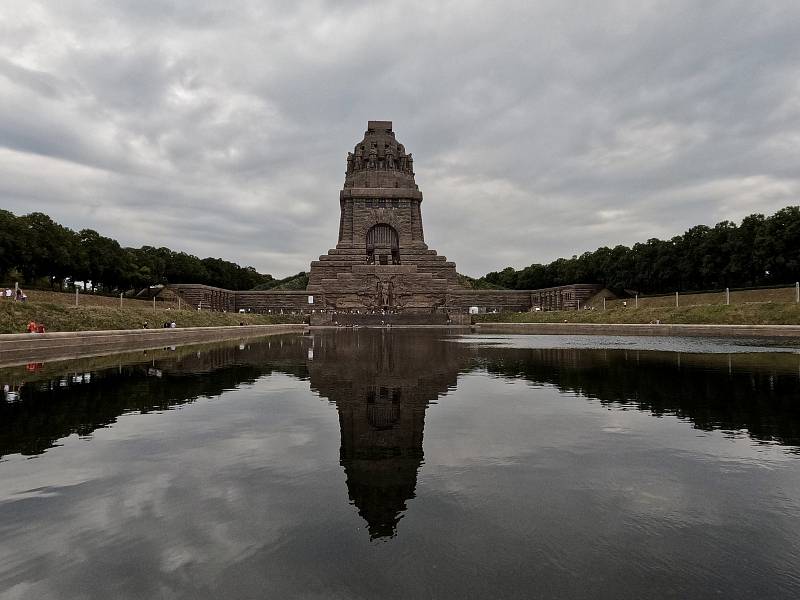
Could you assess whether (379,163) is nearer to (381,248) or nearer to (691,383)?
(381,248)

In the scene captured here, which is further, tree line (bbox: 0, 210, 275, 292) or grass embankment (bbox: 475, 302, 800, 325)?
tree line (bbox: 0, 210, 275, 292)

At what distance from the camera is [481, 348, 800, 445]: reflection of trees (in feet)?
26.7

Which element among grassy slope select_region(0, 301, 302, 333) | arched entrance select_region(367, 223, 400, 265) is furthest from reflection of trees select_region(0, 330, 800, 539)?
arched entrance select_region(367, 223, 400, 265)

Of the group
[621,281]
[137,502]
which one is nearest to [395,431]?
[137,502]

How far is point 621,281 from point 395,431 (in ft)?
278

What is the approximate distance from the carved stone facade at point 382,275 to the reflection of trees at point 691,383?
47.2m

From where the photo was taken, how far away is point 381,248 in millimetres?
91938

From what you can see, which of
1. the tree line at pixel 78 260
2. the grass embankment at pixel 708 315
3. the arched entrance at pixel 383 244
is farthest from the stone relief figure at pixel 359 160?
the grass embankment at pixel 708 315

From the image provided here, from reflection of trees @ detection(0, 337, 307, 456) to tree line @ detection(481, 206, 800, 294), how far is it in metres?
62.5

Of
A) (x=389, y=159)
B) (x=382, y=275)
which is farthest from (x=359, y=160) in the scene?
(x=382, y=275)

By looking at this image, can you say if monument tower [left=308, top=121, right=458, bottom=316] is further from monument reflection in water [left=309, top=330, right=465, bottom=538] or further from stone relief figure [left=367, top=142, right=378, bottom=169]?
monument reflection in water [left=309, top=330, right=465, bottom=538]

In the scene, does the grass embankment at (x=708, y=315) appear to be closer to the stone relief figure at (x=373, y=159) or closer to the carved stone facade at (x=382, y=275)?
the carved stone facade at (x=382, y=275)

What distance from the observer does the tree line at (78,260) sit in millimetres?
54031

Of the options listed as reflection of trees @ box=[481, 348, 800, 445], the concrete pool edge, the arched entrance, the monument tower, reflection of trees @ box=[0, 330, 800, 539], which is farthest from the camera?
the arched entrance
